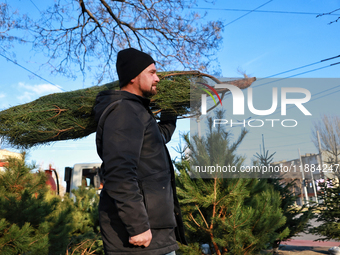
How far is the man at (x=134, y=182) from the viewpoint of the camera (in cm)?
137

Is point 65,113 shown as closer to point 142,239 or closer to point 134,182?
point 134,182

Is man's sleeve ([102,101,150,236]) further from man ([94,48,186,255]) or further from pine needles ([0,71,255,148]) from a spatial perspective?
pine needles ([0,71,255,148])

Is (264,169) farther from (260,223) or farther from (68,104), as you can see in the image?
(68,104)

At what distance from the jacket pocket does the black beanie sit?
65 cm

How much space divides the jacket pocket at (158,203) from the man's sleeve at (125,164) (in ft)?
0.24

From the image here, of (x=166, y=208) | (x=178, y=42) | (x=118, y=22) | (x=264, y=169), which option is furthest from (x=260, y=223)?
(x=118, y=22)

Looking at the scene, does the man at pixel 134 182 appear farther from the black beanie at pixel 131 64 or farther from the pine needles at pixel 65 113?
the pine needles at pixel 65 113

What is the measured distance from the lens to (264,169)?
543 centimetres

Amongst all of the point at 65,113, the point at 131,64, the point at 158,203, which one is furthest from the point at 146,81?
the point at 65,113

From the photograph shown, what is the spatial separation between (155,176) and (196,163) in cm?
259

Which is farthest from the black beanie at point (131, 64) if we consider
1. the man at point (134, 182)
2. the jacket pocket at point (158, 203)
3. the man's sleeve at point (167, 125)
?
the jacket pocket at point (158, 203)

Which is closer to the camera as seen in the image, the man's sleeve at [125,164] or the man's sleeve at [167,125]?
the man's sleeve at [125,164]

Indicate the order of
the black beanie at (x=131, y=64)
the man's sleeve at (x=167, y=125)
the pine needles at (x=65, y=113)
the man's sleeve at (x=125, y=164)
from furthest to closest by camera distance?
the pine needles at (x=65, y=113) → the man's sleeve at (x=167, y=125) → the black beanie at (x=131, y=64) → the man's sleeve at (x=125, y=164)

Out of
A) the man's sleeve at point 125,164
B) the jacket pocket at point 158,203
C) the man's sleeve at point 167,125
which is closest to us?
the man's sleeve at point 125,164
